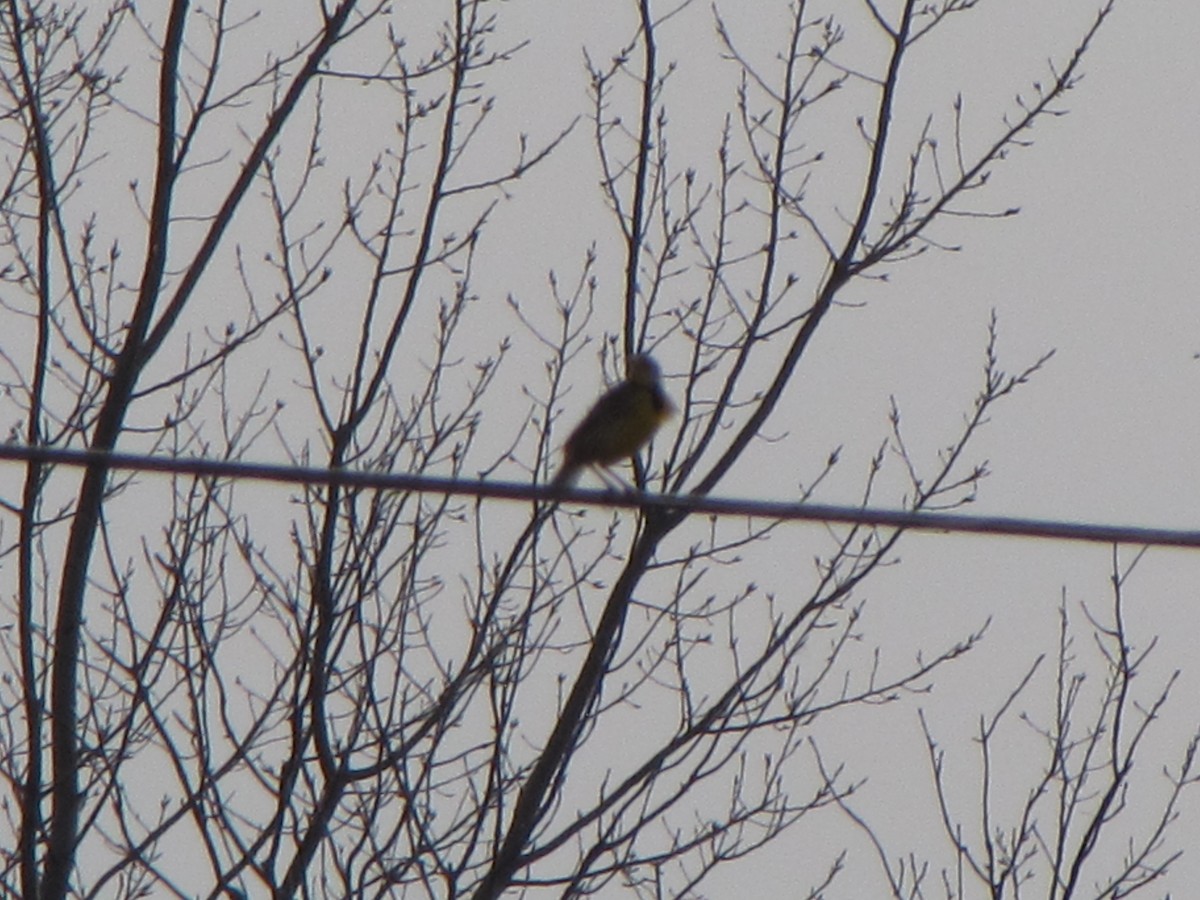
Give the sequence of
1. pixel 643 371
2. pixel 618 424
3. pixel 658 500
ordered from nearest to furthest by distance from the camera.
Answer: pixel 658 500 < pixel 618 424 < pixel 643 371

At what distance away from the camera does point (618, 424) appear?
7793 millimetres

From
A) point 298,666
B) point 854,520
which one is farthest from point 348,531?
point 854,520

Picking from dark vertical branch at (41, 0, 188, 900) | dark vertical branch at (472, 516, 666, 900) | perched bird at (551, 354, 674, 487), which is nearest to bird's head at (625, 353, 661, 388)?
Answer: perched bird at (551, 354, 674, 487)

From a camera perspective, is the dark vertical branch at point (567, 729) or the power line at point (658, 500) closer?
the power line at point (658, 500)

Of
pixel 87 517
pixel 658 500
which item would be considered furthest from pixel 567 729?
pixel 658 500

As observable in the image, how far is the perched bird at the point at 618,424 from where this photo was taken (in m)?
7.77

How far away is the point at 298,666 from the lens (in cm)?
852

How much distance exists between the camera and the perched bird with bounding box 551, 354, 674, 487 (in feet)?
25.5

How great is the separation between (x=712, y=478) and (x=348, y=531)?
1.43 meters

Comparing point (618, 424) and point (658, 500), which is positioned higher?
point (618, 424)

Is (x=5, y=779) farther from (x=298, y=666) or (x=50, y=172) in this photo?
(x=50, y=172)

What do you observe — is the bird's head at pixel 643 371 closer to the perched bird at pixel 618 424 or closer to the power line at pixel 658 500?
the perched bird at pixel 618 424

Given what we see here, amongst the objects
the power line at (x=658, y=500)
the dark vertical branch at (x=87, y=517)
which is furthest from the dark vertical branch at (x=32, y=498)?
the power line at (x=658, y=500)

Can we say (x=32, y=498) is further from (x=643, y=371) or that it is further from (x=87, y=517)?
(x=643, y=371)
